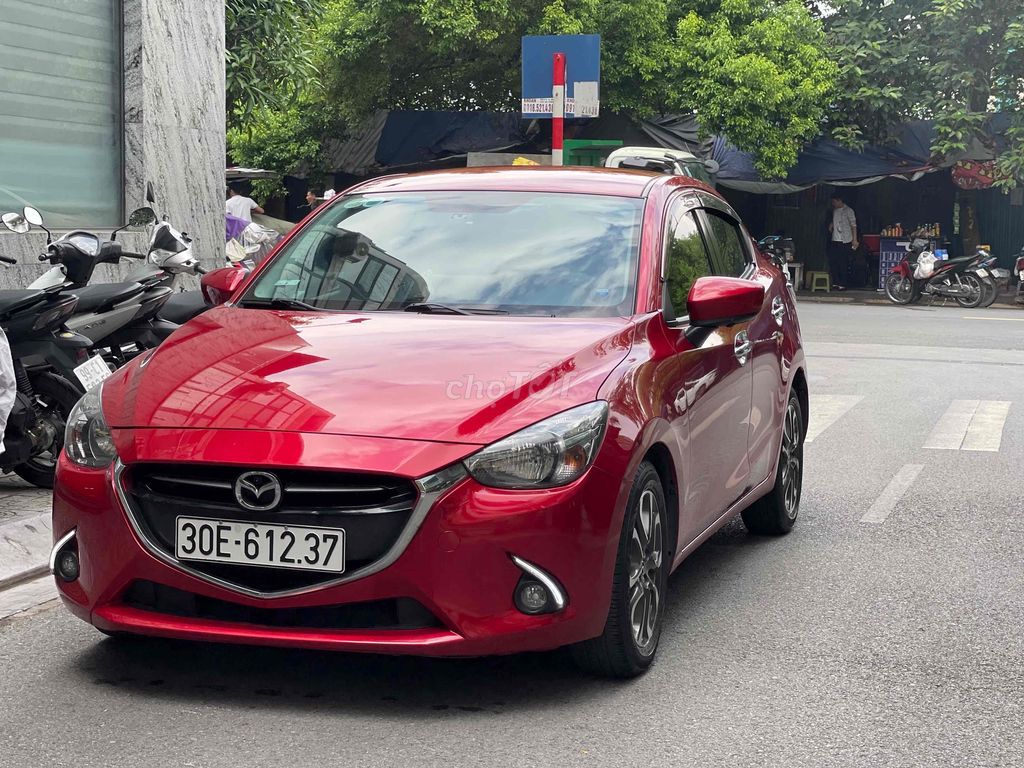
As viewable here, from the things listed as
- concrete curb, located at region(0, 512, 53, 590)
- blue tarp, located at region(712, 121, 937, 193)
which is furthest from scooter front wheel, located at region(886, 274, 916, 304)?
concrete curb, located at region(0, 512, 53, 590)

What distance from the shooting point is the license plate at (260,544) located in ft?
13.0

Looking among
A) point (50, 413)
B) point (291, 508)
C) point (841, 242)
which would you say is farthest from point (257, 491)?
point (841, 242)

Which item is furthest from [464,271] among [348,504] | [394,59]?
[394,59]

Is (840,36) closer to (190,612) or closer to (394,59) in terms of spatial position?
(394,59)

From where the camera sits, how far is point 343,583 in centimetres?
395

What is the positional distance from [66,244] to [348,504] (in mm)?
4054

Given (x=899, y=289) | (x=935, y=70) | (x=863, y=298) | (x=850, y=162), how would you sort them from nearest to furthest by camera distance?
(x=899, y=289)
(x=935, y=70)
(x=863, y=298)
(x=850, y=162)

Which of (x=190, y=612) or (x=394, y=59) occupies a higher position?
(x=394, y=59)

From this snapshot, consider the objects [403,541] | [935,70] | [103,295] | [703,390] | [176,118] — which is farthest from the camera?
[935,70]

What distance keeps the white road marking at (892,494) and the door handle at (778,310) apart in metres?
1.23

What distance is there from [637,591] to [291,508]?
113 cm

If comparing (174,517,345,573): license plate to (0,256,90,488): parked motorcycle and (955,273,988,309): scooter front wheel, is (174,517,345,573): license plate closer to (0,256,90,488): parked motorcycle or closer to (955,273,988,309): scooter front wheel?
(0,256,90,488): parked motorcycle

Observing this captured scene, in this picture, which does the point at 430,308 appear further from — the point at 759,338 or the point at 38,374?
the point at 38,374

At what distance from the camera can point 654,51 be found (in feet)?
91.9
